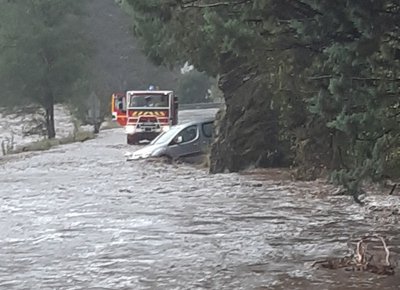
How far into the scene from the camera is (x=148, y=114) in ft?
149

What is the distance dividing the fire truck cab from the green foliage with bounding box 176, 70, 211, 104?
38123 millimetres

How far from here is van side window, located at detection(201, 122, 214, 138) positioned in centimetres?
3070

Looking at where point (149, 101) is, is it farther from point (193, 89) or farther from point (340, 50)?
point (193, 89)

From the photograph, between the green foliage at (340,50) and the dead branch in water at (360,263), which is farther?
the dead branch in water at (360,263)

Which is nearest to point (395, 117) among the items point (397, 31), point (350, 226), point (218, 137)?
point (397, 31)

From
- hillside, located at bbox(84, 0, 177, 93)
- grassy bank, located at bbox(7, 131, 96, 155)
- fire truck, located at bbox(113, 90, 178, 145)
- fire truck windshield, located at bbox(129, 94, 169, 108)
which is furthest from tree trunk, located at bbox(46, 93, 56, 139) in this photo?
hillside, located at bbox(84, 0, 177, 93)

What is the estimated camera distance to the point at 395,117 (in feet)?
36.2

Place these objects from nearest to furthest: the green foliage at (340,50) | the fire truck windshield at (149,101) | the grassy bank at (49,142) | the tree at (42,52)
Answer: the green foliage at (340,50), the fire truck windshield at (149,101), the grassy bank at (49,142), the tree at (42,52)

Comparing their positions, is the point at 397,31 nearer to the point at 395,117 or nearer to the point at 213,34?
the point at 395,117

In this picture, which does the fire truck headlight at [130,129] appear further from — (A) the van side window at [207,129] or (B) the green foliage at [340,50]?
(B) the green foliage at [340,50]

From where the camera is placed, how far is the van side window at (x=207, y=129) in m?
30.7

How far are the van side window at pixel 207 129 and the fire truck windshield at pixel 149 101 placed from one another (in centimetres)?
1468

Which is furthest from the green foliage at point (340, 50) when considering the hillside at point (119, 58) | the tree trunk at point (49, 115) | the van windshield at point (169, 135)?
the hillside at point (119, 58)

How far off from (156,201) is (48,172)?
35.3 ft
